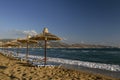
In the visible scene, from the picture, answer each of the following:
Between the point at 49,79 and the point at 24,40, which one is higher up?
the point at 24,40

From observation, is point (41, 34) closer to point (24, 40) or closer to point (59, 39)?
point (59, 39)

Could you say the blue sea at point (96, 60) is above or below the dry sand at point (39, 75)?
below

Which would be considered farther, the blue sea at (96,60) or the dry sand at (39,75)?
the blue sea at (96,60)

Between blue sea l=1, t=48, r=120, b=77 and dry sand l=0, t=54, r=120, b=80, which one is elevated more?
dry sand l=0, t=54, r=120, b=80

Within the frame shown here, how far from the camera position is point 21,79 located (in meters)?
7.59

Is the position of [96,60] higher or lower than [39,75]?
lower

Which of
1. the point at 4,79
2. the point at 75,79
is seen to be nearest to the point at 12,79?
the point at 4,79

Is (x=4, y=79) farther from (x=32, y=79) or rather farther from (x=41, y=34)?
(x=41, y=34)

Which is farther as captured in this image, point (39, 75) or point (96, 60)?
point (96, 60)

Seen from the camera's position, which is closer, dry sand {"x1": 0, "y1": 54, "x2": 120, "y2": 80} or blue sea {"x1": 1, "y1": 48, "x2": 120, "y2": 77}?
dry sand {"x1": 0, "y1": 54, "x2": 120, "y2": 80}

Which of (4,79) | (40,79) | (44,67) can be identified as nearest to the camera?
(4,79)

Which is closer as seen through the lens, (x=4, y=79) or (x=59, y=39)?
(x=4, y=79)

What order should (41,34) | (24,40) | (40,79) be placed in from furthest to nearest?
(24,40)
(41,34)
(40,79)

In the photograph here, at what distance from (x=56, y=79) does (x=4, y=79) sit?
217 centimetres
